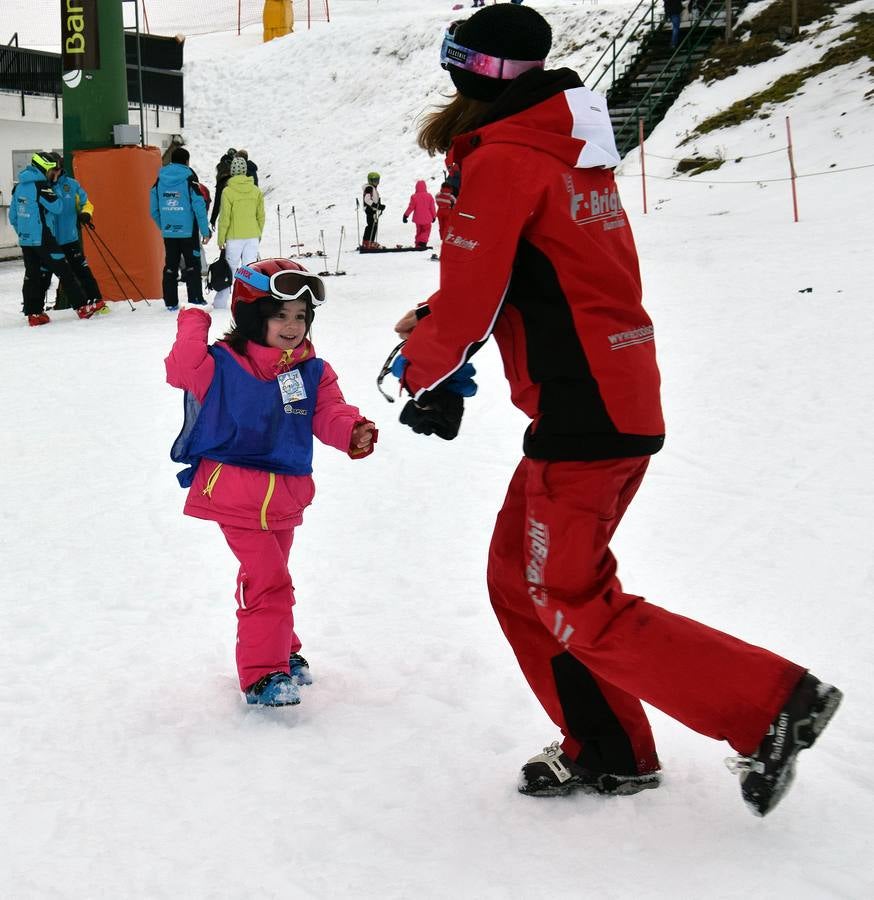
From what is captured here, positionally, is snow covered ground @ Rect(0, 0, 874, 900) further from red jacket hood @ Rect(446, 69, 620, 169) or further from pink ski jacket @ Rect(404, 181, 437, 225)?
→ pink ski jacket @ Rect(404, 181, 437, 225)

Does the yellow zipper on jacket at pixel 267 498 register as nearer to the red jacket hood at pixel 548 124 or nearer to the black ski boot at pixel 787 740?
the red jacket hood at pixel 548 124

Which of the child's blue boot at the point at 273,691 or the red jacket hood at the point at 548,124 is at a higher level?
the red jacket hood at the point at 548,124

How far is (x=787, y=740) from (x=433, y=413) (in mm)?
1011

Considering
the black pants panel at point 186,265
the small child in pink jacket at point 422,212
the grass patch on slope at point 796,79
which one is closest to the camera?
the black pants panel at point 186,265

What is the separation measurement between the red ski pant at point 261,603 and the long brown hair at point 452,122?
131 centimetres

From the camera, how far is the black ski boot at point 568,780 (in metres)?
2.69

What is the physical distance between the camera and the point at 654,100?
19625 millimetres

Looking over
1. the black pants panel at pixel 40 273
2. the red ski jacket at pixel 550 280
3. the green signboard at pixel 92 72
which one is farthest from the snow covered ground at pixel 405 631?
the green signboard at pixel 92 72

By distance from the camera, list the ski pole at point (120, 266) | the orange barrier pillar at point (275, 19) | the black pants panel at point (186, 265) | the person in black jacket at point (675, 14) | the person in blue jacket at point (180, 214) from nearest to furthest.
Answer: the person in blue jacket at point (180, 214), the black pants panel at point (186, 265), the ski pole at point (120, 266), the person in black jacket at point (675, 14), the orange barrier pillar at point (275, 19)

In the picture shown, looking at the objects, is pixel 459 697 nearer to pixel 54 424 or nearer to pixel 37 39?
pixel 54 424

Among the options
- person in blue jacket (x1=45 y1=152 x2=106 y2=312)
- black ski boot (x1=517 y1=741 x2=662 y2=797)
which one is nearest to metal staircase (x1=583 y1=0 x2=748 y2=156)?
person in blue jacket (x1=45 y1=152 x2=106 y2=312)

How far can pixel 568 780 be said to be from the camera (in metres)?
2.71

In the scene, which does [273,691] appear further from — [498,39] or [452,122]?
[498,39]

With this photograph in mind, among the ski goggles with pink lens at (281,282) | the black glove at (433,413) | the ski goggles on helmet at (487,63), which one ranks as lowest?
the black glove at (433,413)
